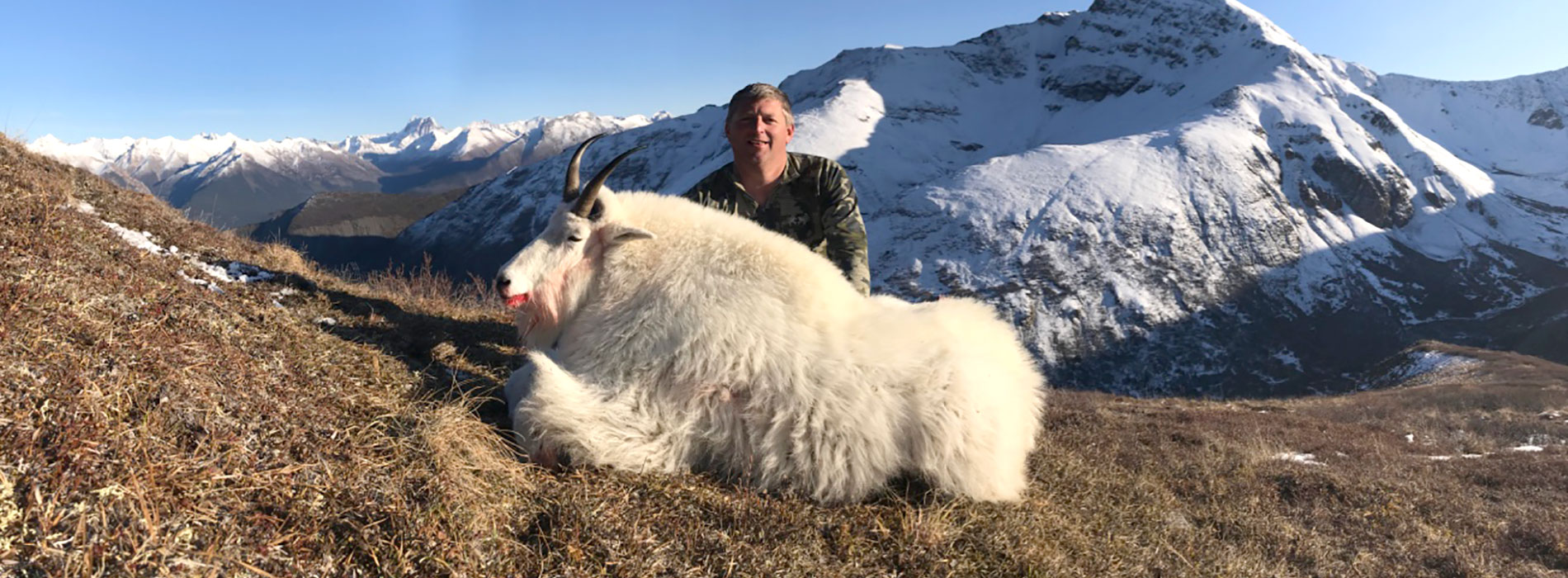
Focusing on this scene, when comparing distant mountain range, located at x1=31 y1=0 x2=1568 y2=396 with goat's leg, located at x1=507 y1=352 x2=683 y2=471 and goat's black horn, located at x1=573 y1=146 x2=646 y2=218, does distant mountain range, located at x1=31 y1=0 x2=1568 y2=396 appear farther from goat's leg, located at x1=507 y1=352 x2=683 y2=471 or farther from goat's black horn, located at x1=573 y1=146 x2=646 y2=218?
goat's leg, located at x1=507 y1=352 x2=683 y2=471

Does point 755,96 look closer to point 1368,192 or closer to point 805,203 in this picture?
point 805,203

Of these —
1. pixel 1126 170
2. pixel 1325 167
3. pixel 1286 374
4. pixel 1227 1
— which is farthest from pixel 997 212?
pixel 1227 1

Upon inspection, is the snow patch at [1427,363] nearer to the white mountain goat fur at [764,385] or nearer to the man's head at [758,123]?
the man's head at [758,123]

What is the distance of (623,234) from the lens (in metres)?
4.95

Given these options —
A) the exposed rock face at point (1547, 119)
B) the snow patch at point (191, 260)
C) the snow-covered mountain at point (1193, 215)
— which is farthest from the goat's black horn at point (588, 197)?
the exposed rock face at point (1547, 119)

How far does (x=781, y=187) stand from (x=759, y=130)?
796 mm

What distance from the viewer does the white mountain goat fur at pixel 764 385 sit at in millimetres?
4215

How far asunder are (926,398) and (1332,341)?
4283 inches

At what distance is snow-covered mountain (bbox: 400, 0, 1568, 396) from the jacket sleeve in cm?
7459

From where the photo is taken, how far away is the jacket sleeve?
659 cm

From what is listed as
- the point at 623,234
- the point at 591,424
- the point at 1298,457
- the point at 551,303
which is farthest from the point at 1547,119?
the point at 591,424

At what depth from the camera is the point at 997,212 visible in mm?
98000

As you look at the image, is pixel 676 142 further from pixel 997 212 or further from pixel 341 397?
pixel 341 397

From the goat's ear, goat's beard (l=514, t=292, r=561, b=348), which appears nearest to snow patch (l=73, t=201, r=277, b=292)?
goat's beard (l=514, t=292, r=561, b=348)
